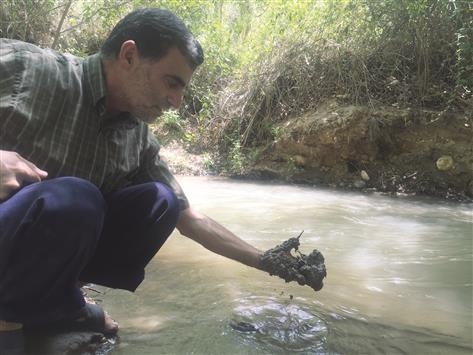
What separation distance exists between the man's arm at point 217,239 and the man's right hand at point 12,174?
21.9 inches

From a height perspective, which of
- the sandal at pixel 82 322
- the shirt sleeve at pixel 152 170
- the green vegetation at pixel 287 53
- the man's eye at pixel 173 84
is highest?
the green vegetation at pixel 287 53

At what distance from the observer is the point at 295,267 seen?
1.51 metres

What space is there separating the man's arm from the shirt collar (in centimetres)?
37

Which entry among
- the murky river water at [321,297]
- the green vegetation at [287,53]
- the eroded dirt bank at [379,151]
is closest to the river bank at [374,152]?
the eroded dirt bank at [379,151]

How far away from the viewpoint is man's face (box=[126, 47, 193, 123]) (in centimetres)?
134

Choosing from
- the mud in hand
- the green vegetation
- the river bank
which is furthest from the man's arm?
the green vegetation

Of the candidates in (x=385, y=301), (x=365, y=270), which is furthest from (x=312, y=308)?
(x=365, y=270)

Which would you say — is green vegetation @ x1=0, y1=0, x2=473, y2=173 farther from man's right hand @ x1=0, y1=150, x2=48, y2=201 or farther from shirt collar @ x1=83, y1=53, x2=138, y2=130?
man's right hand @ x1=0, y1=150, x2=48, y2=201

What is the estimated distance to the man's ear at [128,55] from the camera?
1323 mm

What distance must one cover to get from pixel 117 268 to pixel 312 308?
2.30 feet

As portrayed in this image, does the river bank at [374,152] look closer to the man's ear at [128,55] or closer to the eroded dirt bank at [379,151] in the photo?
the eroded dirt bank at [379,151]

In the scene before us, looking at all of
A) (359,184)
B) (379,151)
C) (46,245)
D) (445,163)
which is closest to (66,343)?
(46,245)

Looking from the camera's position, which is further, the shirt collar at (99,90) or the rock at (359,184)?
the rock at (359,184)

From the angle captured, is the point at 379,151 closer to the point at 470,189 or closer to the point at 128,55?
the point at 470,189
